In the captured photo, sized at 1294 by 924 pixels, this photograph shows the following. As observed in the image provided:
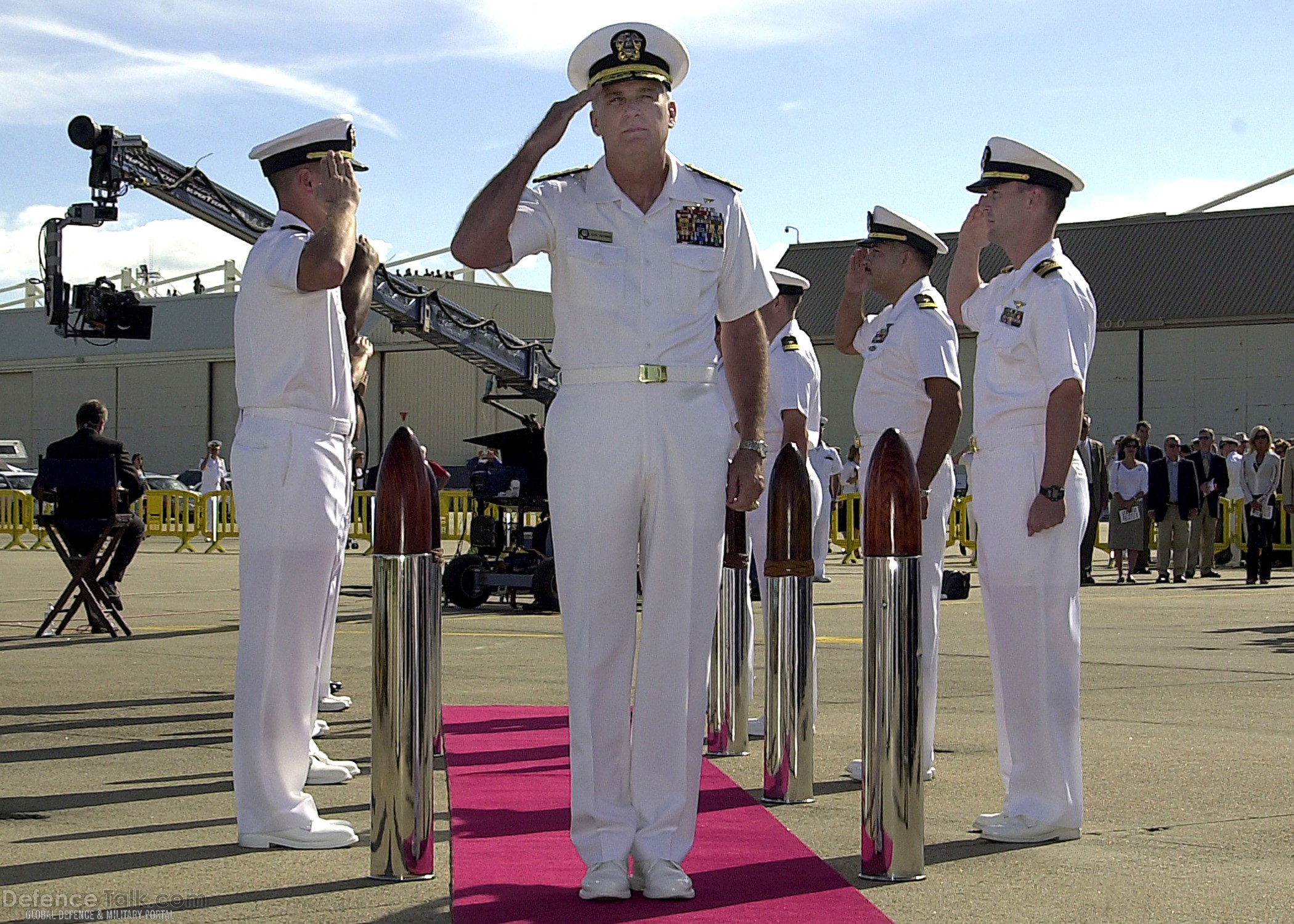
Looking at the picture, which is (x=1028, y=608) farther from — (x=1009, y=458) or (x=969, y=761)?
(x=969, y=761)

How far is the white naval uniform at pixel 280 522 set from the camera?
17.2 ft

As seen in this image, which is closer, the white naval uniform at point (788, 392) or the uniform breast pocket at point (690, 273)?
the uniform breast pocket at point (690, 273)

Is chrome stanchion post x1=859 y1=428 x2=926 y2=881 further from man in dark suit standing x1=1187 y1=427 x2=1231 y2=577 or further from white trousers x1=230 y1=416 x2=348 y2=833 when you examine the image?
man in dark suit standing x1=1187 y1=427 x2=1231 y2=577

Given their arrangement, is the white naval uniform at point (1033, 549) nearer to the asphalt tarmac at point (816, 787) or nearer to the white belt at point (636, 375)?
the asphalt tarmac at point (816, 787)

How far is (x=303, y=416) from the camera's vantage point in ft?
17.7

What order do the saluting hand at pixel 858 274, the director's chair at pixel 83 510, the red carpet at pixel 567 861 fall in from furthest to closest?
the director's chair at pixel 83 510 < the saluting hand at pixel 858 274 < the red carpet at pixel 567 861

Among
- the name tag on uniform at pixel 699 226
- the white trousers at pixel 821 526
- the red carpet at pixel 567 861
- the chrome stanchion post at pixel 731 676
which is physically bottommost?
the red carpet at pixel 567 861

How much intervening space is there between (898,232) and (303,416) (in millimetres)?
2801

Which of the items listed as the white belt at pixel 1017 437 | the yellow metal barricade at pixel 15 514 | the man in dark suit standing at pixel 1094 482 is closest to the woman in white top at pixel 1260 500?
the man in dark suit standing at pixel 1094 482

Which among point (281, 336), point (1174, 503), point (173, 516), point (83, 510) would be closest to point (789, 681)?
point (281, 336)

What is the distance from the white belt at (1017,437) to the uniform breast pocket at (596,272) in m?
1.75

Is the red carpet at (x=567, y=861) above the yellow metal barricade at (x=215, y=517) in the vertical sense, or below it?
below

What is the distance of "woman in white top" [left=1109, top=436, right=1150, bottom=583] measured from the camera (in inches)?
858

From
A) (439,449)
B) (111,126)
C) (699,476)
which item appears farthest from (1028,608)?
(439,449)
